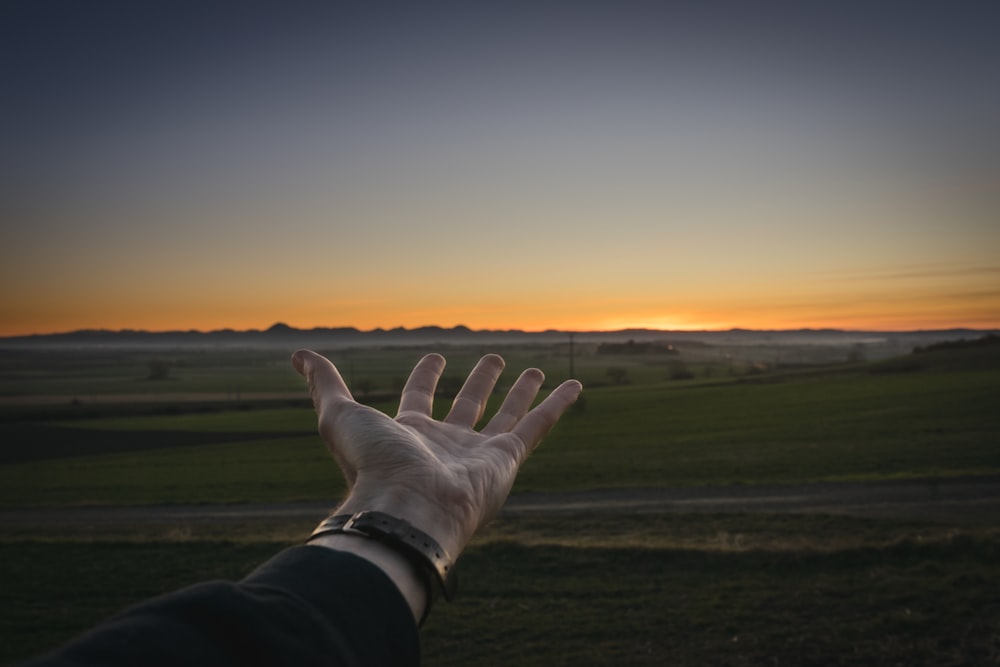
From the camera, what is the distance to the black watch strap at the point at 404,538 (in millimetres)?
1614

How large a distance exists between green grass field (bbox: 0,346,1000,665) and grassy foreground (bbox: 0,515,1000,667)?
31 mm

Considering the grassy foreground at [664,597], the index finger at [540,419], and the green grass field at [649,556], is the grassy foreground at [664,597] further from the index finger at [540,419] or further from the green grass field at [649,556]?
the index finger at [540,419]

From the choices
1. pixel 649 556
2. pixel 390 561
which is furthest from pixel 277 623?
pixel 649 556

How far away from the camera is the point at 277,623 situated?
1.14 m

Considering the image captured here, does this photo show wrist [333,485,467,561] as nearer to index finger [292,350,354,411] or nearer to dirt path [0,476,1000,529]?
index finger [292,350,354,411]

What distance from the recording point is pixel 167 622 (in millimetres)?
1056

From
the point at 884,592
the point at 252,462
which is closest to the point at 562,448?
the point at 252,462

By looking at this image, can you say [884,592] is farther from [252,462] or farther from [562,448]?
[252,462]

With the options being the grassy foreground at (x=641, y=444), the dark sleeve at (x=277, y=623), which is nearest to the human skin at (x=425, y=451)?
the dark sleeve at (x=277, y=623)

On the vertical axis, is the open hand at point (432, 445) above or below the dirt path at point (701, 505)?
above

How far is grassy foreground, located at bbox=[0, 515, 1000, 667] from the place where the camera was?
7.28 m

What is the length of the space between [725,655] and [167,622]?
23.9 ft

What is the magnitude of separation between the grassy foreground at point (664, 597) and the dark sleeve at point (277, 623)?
6.65 meters

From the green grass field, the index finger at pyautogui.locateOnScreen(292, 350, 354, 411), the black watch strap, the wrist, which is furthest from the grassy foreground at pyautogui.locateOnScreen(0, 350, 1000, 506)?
the black watch strap
